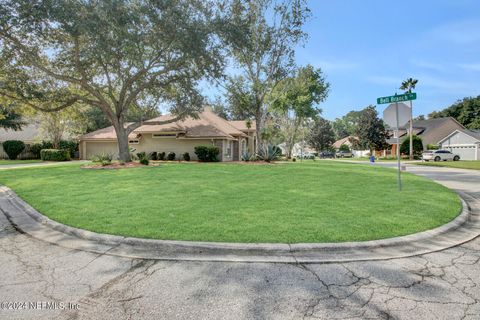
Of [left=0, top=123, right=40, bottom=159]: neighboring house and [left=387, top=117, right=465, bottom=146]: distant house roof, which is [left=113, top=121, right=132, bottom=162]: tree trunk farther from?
[left=387, top=117, right=465, bottom=146]: distant house roof

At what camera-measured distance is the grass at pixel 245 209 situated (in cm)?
460

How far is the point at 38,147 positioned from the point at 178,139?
17.0 metres

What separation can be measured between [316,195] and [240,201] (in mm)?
2396

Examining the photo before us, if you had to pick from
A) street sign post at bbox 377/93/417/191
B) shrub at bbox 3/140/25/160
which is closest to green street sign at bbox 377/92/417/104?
street sign post at bbox 377/93/417/191

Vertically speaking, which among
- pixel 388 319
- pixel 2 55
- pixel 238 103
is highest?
pixel 2 55

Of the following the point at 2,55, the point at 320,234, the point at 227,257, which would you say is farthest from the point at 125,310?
the point at 2,55

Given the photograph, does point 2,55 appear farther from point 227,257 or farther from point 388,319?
point 388,319

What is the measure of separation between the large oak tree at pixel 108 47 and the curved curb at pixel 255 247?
1276 centimetres

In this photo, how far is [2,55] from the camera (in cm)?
1602

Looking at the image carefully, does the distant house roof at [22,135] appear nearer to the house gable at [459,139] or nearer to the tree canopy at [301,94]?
the tree canopy at [301,94]

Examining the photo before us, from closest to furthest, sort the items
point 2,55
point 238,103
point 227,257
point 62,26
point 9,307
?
point 9,307, point 227,257, point 62,26, point 2,55, point 238,103

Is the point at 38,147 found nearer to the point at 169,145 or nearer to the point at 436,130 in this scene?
the point at 169,145

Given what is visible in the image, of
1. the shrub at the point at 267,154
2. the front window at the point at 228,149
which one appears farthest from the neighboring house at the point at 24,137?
the shrub at the point at 267,154

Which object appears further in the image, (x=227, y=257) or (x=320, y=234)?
(x=320, y=234)
